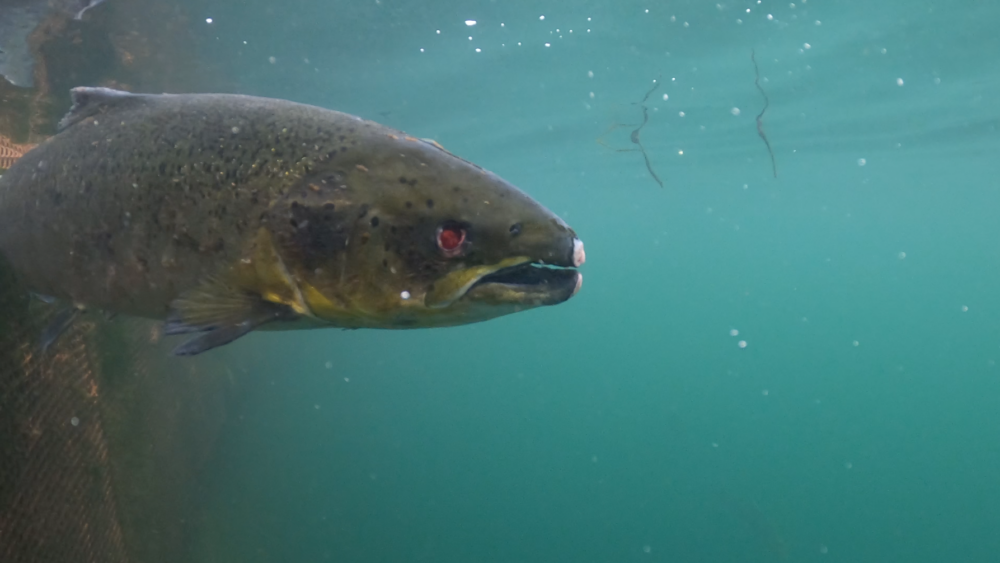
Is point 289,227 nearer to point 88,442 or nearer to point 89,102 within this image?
point 89,102

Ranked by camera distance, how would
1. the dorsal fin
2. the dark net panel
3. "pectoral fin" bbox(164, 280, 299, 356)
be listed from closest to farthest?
"pectoral fin" bbox(164, 280, 299, 356)
the dorsal fin
the dark net panel

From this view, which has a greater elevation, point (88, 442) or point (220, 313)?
point (220, 313)

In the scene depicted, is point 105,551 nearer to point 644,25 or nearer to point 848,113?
point 644,25

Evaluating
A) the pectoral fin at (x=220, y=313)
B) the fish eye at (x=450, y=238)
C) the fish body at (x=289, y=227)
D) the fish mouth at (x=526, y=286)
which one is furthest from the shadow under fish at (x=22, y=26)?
the fish mouth at (x=526, y=286)

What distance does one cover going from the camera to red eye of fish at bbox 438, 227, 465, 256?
7.89 ft

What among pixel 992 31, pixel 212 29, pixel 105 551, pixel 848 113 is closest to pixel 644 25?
pixel 992 31

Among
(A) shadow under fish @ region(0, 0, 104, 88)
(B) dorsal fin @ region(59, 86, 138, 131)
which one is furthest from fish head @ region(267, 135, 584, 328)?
(A) shadow under fish @ region(0, 0, 104, 88)

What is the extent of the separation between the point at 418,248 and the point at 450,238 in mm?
140

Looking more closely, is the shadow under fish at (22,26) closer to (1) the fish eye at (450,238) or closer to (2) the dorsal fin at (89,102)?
(2) the dorsal fin at (89,102)

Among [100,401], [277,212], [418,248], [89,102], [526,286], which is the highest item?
[89,102]

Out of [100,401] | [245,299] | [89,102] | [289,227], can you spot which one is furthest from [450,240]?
[100,401]

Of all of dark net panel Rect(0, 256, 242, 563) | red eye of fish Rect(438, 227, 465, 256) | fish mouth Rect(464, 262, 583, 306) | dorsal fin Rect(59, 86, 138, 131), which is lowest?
dark net panel Rect(0, 256, 242, 563)

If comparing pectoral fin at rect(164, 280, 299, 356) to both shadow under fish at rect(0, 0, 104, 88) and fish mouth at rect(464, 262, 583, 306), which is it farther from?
shadow under fish at rect(0, 0, 104, 88)

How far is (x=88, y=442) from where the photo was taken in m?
5.20
